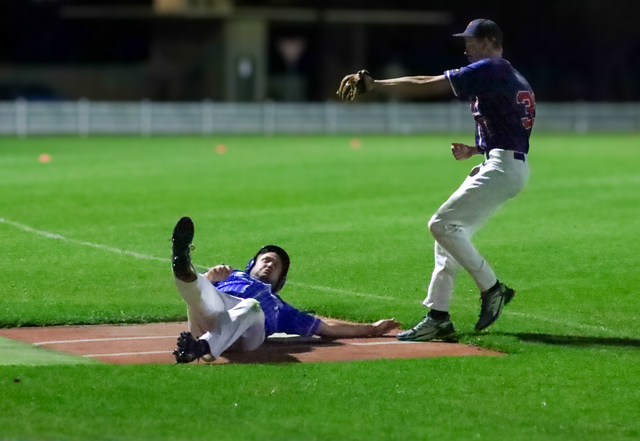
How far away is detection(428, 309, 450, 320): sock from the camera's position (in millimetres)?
9188

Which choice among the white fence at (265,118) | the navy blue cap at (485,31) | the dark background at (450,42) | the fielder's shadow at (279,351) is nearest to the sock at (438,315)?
the fielder's shadow at (279,351)

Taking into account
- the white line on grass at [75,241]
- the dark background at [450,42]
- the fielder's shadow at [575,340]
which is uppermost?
the dark background at [450,42]

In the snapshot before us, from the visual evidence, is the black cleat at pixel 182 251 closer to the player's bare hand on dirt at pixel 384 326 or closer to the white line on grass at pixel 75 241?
the player's bare hand on dirt at pixel 384 326

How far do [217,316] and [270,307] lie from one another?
0.85 metres

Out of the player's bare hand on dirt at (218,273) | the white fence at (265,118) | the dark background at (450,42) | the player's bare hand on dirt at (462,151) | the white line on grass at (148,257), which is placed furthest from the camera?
the dark background at (450,42)

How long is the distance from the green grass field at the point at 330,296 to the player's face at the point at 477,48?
198 centimetres

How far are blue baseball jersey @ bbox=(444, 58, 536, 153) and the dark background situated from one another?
50.6 meters

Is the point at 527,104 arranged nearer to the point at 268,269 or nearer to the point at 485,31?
the point at 485,31

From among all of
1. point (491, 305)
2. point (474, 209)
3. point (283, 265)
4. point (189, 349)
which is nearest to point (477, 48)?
point (474, 209)

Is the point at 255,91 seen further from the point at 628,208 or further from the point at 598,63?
the point at 628,208

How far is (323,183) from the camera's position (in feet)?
69.4

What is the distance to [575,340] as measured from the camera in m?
9.09

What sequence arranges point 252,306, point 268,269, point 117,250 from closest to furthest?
point 252,306 < point 268,269 < point 117,250

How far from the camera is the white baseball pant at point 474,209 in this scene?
29.7ft
